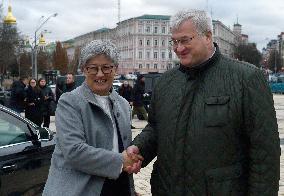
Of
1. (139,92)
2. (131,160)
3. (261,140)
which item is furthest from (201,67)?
(139,92)

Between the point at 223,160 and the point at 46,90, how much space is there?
10.5 meters

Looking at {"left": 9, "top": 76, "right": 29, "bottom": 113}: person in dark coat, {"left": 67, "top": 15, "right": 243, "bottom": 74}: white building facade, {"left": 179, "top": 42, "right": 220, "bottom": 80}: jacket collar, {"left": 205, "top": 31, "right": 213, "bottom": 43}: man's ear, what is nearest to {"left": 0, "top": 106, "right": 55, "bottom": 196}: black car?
{"left": 179, "top": 42, "right": 220, "bottom": 80}: jacket collar

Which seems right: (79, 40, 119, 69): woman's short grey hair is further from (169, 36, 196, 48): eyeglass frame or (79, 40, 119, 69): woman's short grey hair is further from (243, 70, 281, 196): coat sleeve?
(243, 70, 281, 196): coat sleeve

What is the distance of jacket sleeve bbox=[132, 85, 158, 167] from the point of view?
2875 millimetres

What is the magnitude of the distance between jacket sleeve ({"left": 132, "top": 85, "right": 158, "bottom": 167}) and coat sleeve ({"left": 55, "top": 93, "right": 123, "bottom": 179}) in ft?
0.63

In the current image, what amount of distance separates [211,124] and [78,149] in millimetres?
691

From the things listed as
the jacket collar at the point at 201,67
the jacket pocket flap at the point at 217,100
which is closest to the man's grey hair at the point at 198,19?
the jacket collar at the point at 201,67

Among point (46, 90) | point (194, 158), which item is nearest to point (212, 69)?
point (194, 158)

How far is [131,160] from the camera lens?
277 cm

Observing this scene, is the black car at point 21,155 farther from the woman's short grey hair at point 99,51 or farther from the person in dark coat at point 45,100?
the person in dark coat at point 45,100

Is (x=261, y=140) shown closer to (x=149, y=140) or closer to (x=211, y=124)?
(x=211, y=124)

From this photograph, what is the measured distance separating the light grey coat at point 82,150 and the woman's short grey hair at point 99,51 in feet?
0.63

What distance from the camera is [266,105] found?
96.3 inches

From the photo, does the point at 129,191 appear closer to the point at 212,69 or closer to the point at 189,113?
the point at 189,113
